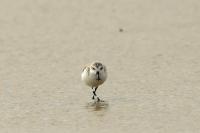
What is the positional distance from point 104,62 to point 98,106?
5327 millimetres

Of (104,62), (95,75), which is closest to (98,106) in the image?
(95,75)

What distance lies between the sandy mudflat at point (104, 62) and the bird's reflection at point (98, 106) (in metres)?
0.03

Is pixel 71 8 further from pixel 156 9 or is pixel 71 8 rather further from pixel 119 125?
pixel 119 125

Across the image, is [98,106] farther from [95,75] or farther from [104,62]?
[104,62]

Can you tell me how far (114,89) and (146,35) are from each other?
794 cm

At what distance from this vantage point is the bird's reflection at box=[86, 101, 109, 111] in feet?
56.7

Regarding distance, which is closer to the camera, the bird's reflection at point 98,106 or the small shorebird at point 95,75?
the bird's reflection at point 98,106

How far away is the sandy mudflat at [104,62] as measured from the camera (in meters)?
16.0

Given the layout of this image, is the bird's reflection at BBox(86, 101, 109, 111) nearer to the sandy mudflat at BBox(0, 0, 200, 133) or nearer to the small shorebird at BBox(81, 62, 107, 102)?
the sandy mudflat at BBox(0, 0, 200, 133)

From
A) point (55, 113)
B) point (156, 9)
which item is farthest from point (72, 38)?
point (55, 113)

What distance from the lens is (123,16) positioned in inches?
1216

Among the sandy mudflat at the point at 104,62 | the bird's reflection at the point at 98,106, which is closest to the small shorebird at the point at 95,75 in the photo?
the bird's reflection at the point at 98,106

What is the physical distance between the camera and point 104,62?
22.8 meters

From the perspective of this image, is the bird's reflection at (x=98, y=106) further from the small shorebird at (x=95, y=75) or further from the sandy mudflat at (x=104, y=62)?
the small shorebird at (x=95, y=75)
